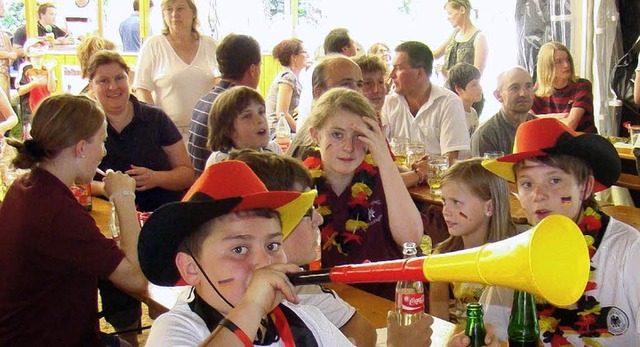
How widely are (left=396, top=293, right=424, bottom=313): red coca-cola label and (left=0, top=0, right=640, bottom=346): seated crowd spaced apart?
0.06m

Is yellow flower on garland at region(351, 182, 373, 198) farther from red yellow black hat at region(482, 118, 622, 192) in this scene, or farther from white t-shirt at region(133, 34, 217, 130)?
white t-shirt at region(133, 34, 217, 130)

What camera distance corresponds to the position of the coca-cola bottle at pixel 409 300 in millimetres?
2281

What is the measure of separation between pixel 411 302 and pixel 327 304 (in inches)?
11.8

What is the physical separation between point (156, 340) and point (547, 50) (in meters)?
5.59

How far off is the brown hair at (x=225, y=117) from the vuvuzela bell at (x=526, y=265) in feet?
8.91

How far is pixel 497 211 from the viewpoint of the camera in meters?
3.08

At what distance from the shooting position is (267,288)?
62.3 inches

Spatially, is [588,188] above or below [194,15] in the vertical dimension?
below

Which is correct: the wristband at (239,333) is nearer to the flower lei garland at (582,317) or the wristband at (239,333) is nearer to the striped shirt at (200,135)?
the flower lei garland at (582,317)

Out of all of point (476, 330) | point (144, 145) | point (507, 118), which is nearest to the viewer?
point (476, 330)

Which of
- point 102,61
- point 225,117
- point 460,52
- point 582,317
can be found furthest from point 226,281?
point 460,52

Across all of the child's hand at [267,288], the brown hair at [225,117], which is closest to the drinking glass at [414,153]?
the brown hair at [225,117]

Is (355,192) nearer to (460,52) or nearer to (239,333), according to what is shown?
(239,333)

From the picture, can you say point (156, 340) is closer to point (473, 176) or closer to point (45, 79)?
point (473, 176)
